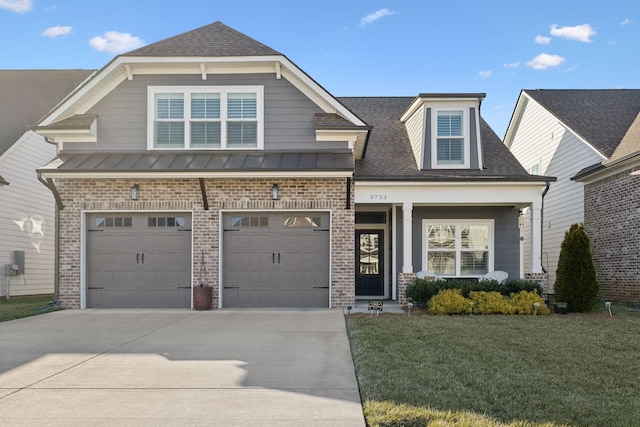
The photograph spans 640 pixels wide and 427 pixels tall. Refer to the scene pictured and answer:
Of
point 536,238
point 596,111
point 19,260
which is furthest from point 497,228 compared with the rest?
point 19,260

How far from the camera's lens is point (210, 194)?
12125 mm

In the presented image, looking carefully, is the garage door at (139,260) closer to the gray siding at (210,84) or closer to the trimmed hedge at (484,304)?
the gray siding at (210,84)

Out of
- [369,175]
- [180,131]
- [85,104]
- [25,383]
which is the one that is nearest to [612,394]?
[25,383]

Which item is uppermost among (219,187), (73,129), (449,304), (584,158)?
(73,129)

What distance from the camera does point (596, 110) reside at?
17172 millimetres

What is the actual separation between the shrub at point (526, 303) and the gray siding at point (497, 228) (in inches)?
104

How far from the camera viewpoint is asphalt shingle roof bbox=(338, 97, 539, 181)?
496 inches

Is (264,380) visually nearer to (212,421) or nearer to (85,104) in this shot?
(212,421)

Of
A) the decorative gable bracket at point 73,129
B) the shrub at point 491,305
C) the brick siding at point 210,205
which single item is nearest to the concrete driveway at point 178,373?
the brick siding at point 210,205

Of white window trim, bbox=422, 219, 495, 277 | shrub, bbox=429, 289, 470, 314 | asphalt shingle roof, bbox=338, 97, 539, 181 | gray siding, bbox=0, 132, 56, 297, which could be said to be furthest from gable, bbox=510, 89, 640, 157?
gray siding, bbox=0, 132, 56, 297

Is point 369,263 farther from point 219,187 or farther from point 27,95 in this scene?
point 27,95

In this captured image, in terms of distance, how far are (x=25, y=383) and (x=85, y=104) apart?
8.88 metres

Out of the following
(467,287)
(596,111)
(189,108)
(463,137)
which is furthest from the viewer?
(596,111)

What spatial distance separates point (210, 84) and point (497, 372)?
31.7ft
